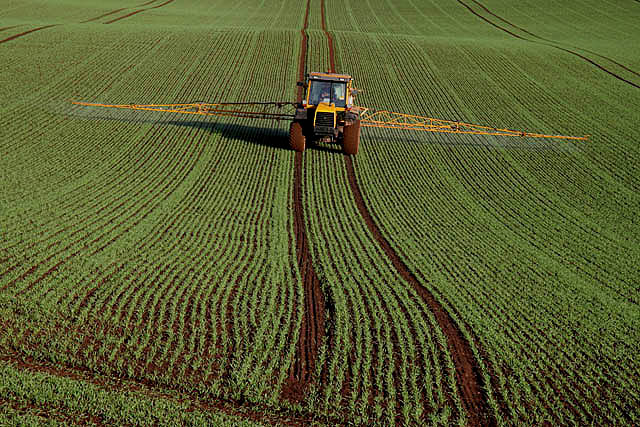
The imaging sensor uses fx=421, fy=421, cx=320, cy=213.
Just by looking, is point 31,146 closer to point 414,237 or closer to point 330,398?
point 414,237

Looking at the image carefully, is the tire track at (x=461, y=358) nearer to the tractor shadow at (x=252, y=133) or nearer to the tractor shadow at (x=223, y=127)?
the tractor shadow at (x=252, y=133)

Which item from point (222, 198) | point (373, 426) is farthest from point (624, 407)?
point (222, 198)

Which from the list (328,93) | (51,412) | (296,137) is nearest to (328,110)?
(328,93)

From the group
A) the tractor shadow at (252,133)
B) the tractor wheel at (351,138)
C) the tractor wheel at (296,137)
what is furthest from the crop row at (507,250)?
the tractor wheel at (296,137)

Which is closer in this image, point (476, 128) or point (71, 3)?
point (476, 128)

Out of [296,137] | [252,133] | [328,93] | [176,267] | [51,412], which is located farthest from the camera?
[252,133]

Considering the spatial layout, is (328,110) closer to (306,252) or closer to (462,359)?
(306,252)

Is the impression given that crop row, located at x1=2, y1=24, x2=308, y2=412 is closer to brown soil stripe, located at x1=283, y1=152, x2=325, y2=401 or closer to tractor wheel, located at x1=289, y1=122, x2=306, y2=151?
brown soil stripe, located at x1=283, y1=152, x2=325, y2=401
